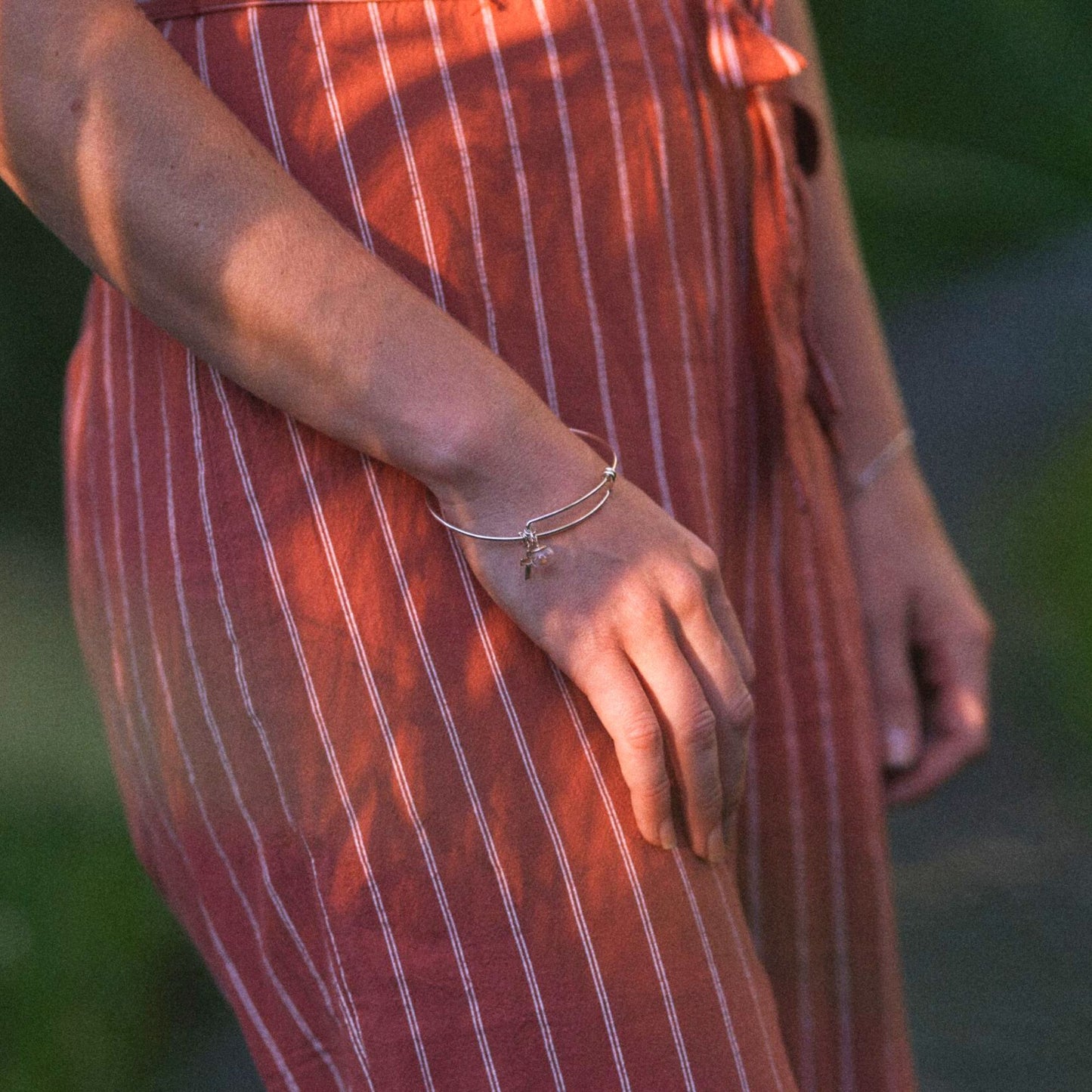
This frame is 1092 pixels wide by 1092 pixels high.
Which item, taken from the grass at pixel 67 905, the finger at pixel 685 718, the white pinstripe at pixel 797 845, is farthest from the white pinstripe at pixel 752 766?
the grass at pixel 67 905

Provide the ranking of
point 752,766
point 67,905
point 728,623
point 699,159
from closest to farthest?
point 728,623, point 699,159, point 752,766, point 67,905

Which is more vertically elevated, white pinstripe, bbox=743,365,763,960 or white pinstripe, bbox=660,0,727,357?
white pinstripe, bbox=660,0,727,357

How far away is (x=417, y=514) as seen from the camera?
77 cm

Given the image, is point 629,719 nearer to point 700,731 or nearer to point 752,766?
point 700,731

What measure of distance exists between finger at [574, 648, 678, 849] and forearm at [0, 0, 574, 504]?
0.46 ft

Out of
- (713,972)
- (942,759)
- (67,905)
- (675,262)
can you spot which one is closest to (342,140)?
(675,262)

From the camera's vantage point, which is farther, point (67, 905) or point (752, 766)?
point (67, 905)

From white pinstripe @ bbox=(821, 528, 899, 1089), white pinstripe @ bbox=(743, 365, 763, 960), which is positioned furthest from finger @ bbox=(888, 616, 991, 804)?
white pinstripe @ bbox=(743, 365, 763, 960)

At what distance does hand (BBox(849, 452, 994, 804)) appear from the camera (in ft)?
3.87

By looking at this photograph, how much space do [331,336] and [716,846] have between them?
43 centimetres

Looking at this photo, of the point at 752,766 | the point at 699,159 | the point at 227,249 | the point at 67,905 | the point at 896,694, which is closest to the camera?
the point at 227,249

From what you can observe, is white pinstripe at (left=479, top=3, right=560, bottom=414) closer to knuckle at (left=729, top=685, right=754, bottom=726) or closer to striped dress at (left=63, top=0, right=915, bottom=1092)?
striped dress at (left=63, top=0, right=915, bottom=1092)

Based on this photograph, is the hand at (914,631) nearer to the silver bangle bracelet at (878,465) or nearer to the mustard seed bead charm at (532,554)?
the silver bangle bracelet at (878,465)

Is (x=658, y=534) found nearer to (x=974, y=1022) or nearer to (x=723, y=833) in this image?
(x=723, y=833)
